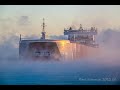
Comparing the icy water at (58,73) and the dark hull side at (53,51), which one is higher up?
the dark hull side at (53,51)

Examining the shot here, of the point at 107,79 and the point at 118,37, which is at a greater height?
the point at 118,37

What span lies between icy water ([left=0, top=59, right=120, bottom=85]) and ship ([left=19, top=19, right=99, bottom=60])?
0.07 metres

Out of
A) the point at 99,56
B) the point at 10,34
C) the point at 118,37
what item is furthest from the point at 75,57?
the point at 10,34

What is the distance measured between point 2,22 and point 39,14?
1.40ft

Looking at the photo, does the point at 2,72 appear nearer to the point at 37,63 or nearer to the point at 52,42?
the point at 37,63

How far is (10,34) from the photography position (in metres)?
3.97

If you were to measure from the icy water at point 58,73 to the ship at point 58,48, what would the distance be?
0.22 feet

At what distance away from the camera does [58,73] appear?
3.99 metres

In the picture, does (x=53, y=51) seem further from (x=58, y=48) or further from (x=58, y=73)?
(x=58, y=73)

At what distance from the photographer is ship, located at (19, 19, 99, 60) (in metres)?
3.97

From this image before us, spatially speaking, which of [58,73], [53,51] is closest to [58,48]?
[53,51]

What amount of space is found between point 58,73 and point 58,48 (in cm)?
28

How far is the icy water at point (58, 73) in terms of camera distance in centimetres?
396
